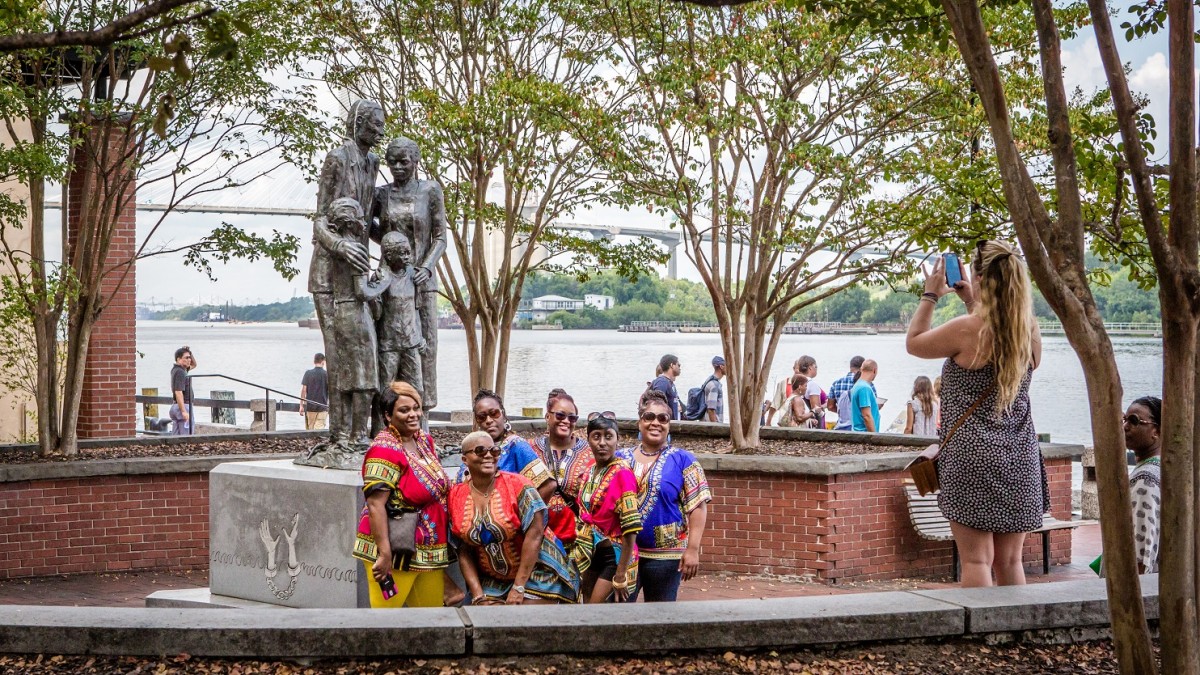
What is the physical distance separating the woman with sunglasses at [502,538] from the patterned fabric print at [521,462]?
12 cm

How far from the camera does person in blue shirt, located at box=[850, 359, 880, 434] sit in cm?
1448

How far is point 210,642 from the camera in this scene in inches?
189

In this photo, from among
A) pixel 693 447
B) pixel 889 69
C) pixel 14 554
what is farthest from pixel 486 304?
pixel 14 554

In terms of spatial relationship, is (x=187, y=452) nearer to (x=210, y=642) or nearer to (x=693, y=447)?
(x=693, y=447)

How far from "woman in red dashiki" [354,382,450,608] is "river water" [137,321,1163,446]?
19.4 m

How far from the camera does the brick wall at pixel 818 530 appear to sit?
10.2 metres

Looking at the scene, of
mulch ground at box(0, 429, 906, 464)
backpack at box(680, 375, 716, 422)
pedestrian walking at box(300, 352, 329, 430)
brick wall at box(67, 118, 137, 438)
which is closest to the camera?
mulch ground at box(0, 429, 906, 464)

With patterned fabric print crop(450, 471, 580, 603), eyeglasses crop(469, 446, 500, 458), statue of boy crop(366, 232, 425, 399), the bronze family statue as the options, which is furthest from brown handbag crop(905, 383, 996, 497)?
statue of boy crop(366, 232, 425, 399)

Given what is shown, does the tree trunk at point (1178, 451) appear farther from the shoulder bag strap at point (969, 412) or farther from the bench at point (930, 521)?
the bench at point (930, 521)

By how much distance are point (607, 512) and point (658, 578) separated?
1.55ft

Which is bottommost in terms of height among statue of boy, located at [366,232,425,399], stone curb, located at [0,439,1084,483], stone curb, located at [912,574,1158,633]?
stone curb, located at [912,574,1158,633]

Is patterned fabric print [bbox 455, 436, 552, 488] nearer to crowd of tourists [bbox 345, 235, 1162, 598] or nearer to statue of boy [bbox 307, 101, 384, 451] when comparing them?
crowd of tourists [bbox 345, 235, 1162, 598]

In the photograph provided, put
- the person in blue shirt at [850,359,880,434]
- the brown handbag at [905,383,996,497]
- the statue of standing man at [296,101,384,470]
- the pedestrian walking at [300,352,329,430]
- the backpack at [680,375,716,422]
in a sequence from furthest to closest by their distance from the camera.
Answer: the pedestrian walking at [300,352,329,430]
the backpack at [680,375,716,422]
the person in blue shirt at [850,359,880,434]
the statue of standing man at [296,101,384,470]
the brown handbag at [905,383,996,497]

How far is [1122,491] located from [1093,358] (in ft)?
1.44
